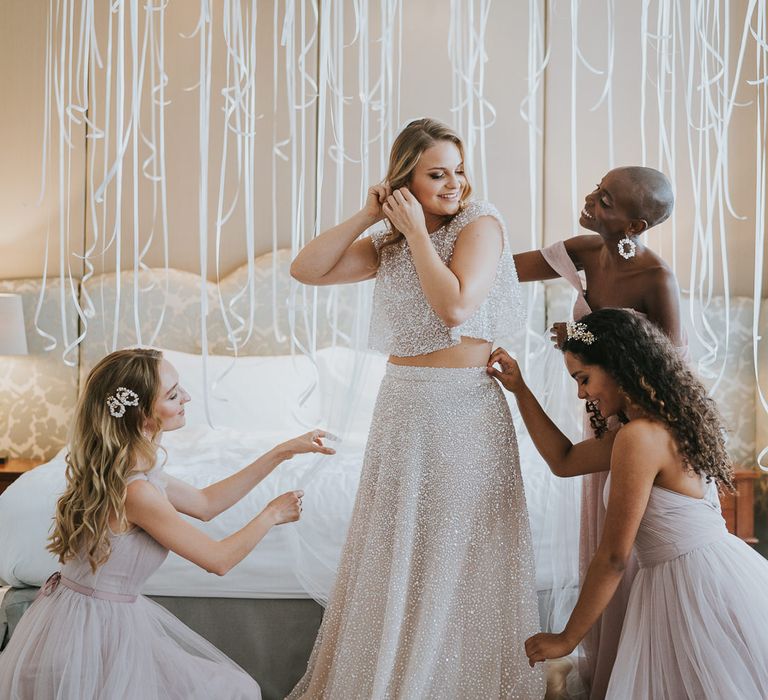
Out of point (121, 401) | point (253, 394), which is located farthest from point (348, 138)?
point (121, 401)

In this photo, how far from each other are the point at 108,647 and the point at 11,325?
7.19 feet

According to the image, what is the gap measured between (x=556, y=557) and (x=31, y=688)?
122 cm

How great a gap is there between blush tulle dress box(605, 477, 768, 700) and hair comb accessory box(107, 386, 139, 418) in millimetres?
1033

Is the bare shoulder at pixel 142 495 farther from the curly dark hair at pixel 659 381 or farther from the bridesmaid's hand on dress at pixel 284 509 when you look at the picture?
the curly dark hair at pixel 659 381

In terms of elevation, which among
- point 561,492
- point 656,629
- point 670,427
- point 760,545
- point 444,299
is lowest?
point 760,545

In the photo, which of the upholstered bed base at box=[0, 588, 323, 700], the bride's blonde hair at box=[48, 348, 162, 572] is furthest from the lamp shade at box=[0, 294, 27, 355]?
the bride's blonde hair at box=[48, 348, 162, 572]

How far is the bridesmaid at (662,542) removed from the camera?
1.54m

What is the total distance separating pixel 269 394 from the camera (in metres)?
3.37

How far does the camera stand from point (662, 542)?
1.65 meters

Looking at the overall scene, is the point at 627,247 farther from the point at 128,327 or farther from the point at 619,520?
the point at 128,327

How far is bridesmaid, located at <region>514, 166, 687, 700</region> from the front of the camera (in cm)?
174

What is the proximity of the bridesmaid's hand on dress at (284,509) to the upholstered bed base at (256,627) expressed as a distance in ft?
1.91

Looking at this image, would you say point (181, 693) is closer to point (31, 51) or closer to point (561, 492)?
point (561, 492)

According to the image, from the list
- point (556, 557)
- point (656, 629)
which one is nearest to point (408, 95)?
point (556, 557)
